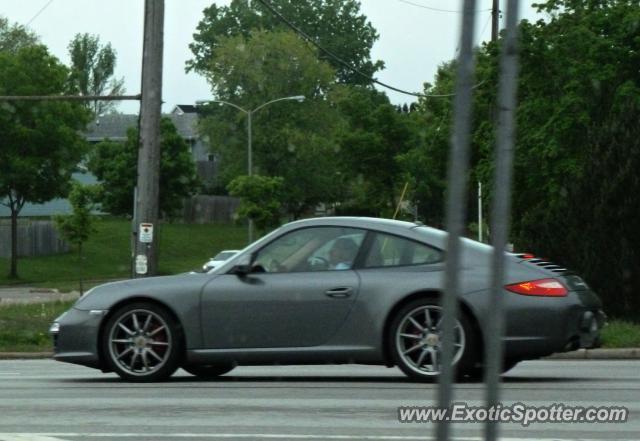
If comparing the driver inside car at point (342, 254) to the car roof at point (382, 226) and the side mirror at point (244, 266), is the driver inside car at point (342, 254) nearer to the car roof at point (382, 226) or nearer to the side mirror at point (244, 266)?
the car roof at point (382, 226)

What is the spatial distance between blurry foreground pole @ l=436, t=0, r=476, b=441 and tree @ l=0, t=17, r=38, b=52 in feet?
320

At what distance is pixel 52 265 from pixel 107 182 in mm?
10561

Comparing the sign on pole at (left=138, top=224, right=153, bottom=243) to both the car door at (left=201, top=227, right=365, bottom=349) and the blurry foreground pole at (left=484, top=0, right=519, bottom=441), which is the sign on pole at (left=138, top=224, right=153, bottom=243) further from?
the blurry foreground pole at (left=484, top=0, right=519, bottom=441)

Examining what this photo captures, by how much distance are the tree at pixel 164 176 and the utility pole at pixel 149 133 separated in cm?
5693

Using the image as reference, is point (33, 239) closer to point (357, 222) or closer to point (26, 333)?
point (26, 333)

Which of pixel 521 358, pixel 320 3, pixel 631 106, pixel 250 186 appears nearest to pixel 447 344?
pixel 521 358

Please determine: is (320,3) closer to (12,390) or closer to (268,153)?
(268,153)

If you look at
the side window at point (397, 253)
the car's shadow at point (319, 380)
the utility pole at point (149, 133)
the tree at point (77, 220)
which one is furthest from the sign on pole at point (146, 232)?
the tree at point (77, 220)

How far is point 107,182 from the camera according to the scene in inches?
3132

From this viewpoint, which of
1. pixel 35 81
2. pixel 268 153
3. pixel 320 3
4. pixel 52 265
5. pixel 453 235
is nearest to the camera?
pixel 453 235

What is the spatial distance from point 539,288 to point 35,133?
53.3 metres

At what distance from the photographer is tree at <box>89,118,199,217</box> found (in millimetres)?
78562

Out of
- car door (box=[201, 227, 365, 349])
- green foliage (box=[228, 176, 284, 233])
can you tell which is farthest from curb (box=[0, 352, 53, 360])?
green foliage (box=[228, 176, 284, 233])

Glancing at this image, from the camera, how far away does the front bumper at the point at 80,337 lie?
1196cm
